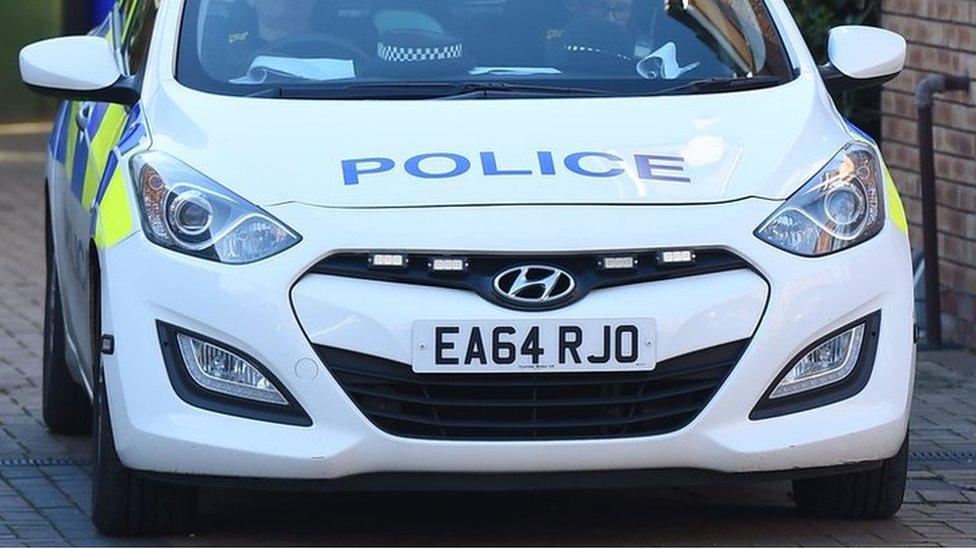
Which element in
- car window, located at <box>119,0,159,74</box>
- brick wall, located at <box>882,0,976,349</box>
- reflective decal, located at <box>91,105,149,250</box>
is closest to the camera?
reflective decal, located at <box>91,105,149,250</box>

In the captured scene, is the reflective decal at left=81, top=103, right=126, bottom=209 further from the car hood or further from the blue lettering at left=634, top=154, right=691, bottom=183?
the blue lettering at left=634, top=154, right=691, bottom=183

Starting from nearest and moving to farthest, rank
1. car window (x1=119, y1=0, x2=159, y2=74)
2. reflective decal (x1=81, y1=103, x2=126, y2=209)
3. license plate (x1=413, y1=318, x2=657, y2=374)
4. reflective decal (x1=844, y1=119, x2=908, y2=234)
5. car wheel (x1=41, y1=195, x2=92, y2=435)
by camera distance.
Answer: license plate (x1=413, y1=318, x2=657, y2=374) → reflective decal (x1=844, y1=119, x2=908, y2=234) → reflective decal (x1=81, y1=103, x2=126, y2=209) → car window (x1=119, y1=0, x2=159, y2=74) → car wheel (x1=41, y1=195, x2=92, y2=435)

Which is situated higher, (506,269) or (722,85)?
(722,85)

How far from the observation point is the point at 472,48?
6.14m

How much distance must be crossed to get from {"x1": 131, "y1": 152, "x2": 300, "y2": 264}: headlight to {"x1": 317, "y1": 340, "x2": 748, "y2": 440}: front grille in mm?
298

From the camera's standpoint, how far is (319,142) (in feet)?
18.2

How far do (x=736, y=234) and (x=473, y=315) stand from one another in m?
0.62

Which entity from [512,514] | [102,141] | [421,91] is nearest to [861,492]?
[512,514]

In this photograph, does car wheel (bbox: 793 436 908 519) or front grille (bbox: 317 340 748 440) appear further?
car wheel (bbox: 793 436 908 519)

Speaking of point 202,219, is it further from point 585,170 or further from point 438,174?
point 585,170

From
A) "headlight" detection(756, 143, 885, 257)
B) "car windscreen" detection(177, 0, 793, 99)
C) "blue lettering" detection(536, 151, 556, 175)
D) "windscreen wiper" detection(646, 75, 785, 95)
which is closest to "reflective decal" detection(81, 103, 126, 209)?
"car windscreen" detection(177, 0, 793, 99)

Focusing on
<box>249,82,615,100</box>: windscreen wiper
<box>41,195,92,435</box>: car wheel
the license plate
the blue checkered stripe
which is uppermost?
the blue checkered stripe

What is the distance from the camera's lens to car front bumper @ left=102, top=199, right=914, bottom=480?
5.23 meters

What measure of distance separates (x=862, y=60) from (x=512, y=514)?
1473mm
